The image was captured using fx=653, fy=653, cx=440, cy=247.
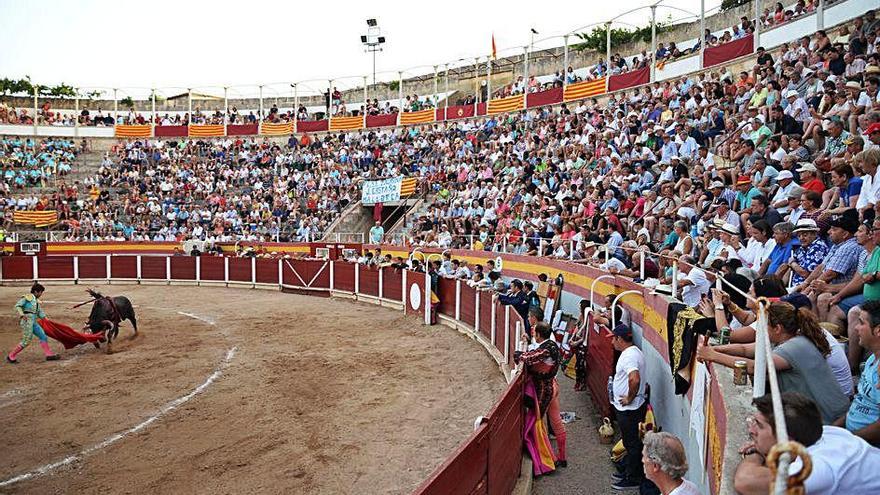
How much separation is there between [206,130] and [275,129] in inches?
170

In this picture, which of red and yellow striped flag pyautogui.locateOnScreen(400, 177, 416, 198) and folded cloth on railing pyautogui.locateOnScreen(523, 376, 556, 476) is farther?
red and yellow striped flag pyautogui.locateOnScreen(400, 177, 416, 198)

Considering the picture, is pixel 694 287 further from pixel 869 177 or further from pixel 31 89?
pixel 31 89

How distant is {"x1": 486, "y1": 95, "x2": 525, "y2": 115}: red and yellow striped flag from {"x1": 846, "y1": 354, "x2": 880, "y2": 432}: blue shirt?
24.5 meters

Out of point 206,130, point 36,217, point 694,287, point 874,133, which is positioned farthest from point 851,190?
point 206,130

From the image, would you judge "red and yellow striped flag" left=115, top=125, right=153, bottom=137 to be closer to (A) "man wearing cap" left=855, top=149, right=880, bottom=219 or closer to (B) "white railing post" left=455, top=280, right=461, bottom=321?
(B) "white railing post" left=455, top=280, right=461, bottom=321

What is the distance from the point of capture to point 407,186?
26.5 meters

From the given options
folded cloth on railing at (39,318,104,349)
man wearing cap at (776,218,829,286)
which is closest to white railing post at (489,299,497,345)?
man wearing cap at (776,218,829,286)

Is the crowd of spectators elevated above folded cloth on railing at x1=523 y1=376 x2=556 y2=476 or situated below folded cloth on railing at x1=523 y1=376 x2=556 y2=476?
above

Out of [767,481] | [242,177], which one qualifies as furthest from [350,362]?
[242,177]

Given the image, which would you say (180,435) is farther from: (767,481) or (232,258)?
(232,258)

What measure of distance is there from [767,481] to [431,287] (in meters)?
12.5

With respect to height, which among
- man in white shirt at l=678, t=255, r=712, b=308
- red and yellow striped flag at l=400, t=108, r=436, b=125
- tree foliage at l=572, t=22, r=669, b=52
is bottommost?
man in white shirt at l=678, t=255, r=712, b=308

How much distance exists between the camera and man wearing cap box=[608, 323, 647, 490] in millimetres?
5609

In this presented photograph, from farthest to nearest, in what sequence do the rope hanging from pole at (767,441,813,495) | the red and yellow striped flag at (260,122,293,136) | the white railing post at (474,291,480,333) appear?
the red and yellow striped flag at (260,122,293,136) → the white railing post at (474,291,480,333) → the rope hanging from pole at (767,441,813,495)
